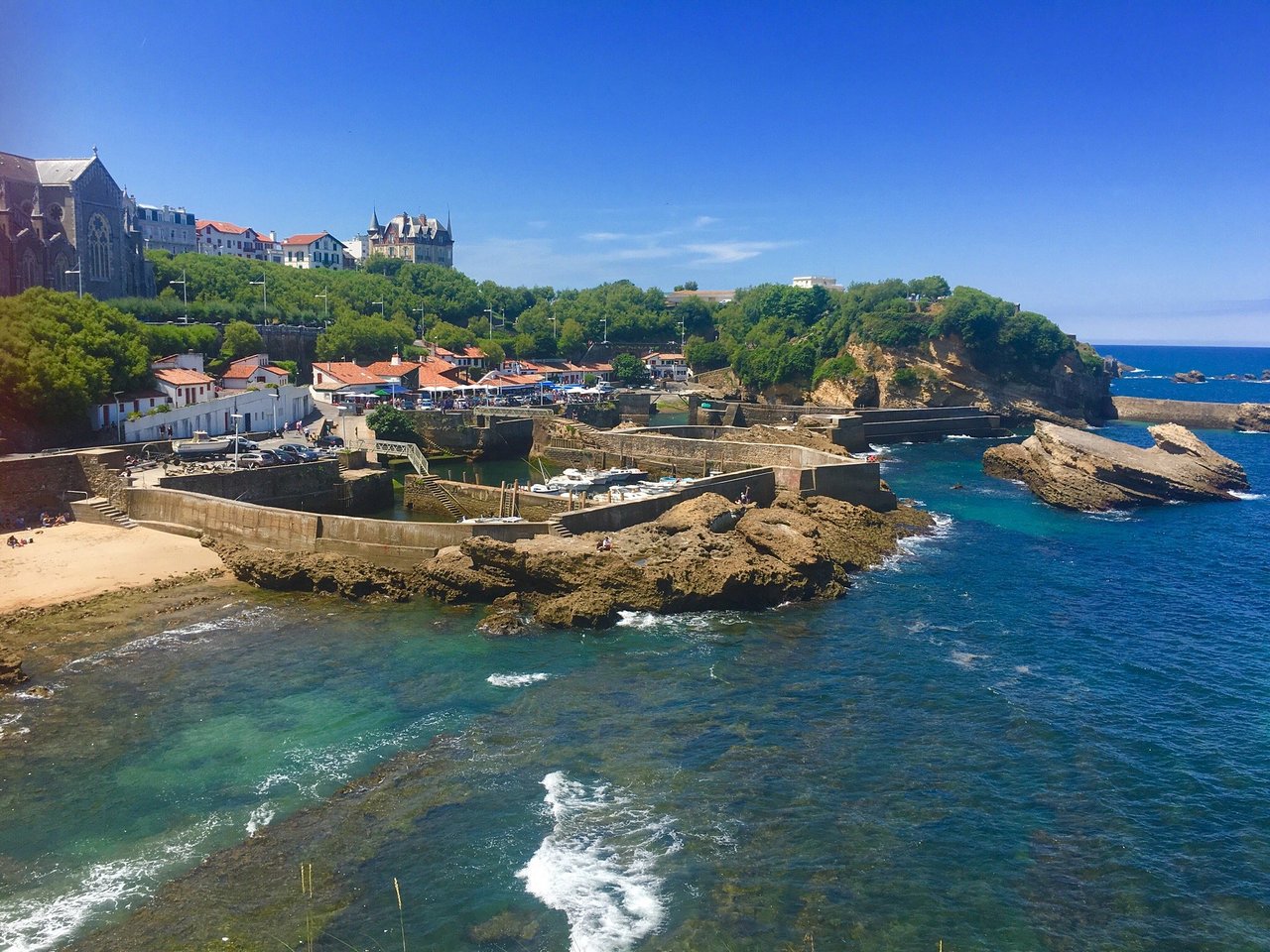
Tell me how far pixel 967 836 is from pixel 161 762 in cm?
1819

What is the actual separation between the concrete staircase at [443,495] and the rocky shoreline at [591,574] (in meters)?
12.1

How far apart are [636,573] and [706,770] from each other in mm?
12404

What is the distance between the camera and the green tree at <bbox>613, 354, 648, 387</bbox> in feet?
406

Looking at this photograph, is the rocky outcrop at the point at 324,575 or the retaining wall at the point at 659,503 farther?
the retaining wall at the point at 659,503

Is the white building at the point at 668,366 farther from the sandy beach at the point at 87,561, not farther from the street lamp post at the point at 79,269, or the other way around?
the sandy beach at the point at 87,561

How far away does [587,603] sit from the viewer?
31766mm

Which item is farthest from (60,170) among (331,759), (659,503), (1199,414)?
(1199,414)

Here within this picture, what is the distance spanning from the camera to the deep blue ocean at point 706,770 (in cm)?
1688

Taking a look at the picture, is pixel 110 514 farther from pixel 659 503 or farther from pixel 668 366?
→ pixel 668 366

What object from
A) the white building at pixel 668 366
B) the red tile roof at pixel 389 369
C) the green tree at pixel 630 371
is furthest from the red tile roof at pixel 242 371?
the white building at pixel 668 366

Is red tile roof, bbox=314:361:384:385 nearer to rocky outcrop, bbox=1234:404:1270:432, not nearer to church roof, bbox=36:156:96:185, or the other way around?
church roof, bbox=36:156:96:185

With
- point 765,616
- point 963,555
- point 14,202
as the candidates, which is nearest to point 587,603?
point 765,616

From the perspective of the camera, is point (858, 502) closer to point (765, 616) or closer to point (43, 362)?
point (765, 616)

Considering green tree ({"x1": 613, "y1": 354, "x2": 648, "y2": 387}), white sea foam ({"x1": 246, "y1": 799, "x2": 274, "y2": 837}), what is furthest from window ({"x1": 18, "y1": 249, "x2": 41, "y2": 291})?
green tree ({"x1": 613, "y1": 354, "x2": 648, "y2": 387})
